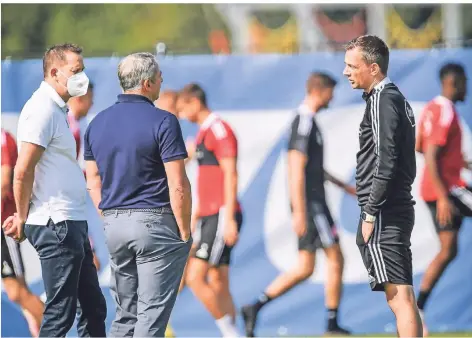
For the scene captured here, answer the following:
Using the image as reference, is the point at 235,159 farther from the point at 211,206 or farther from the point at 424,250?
the point at 424,250

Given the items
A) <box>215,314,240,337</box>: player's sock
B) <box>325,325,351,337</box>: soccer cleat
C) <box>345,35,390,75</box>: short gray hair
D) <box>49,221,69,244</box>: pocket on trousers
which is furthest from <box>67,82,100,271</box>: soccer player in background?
<box>345,35,390,75</box>: short gray hair

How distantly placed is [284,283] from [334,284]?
1.45 ft

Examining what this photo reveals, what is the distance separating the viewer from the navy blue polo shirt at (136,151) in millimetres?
6340

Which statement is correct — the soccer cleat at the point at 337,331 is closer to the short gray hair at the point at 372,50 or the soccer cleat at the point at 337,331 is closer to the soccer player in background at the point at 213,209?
the soccer player in background at the point at 213,209

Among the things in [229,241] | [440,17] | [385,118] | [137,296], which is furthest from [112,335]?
[440,17]

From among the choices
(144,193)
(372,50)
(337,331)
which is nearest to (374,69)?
(372,50)

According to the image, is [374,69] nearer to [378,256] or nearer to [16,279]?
[378,256]

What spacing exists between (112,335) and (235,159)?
2.98 meters

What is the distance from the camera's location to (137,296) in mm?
6613

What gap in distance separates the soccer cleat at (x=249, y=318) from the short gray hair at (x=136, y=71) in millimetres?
3405

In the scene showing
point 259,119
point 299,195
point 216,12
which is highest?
Answer: point 216,12

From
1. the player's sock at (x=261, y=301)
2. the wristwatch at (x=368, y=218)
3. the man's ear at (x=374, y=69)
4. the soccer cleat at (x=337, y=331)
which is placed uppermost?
the man's ear at (x=374, y=69)

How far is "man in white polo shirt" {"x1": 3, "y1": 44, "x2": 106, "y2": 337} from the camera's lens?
6680mm

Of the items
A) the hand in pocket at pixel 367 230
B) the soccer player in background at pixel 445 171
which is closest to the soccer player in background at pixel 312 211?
the soccer player in background at pixel 445 171
